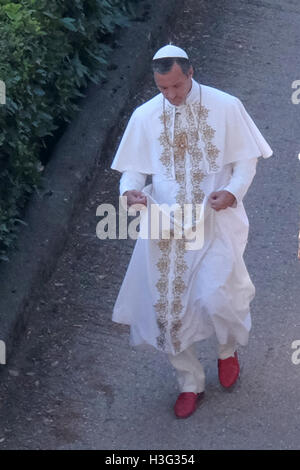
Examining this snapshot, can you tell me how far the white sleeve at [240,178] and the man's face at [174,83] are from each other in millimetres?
458

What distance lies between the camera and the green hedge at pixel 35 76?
7527 mm

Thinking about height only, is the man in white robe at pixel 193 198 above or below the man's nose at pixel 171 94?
below

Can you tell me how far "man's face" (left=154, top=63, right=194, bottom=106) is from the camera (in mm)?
6195

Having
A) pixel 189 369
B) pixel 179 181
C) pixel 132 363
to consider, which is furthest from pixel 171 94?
pixel 132 363

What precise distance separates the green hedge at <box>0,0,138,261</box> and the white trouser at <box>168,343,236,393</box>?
136 cm

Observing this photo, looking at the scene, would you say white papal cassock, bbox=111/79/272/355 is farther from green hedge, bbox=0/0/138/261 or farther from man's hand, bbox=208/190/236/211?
green hedge, bbox=0/0/138/261

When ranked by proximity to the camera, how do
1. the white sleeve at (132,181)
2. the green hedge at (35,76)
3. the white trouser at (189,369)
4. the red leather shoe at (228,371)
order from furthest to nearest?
1. the green hedge at (35,76)
2. the red leather shoe at (228,371)
3. the white trouser at (189,369)
4. the white sleeve at (132,181)

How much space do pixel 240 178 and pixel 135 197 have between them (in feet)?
1.74

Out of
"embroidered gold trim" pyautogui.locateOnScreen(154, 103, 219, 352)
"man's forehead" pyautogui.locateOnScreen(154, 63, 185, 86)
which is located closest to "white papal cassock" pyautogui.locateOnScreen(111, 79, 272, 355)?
"embroidered gold trim" pyautogui.locateOnScreen(154, 103, 219, 352)

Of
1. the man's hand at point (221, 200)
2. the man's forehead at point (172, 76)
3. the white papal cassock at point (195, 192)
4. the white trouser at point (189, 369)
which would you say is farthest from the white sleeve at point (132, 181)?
the white trouser at point (189, 369)

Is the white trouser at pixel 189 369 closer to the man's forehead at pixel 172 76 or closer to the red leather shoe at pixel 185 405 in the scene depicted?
the red leather shoe at pixel 185 405

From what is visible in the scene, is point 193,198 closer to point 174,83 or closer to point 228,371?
point 174,83

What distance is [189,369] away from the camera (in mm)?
6668

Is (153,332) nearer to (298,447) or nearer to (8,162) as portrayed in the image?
(298,447)
